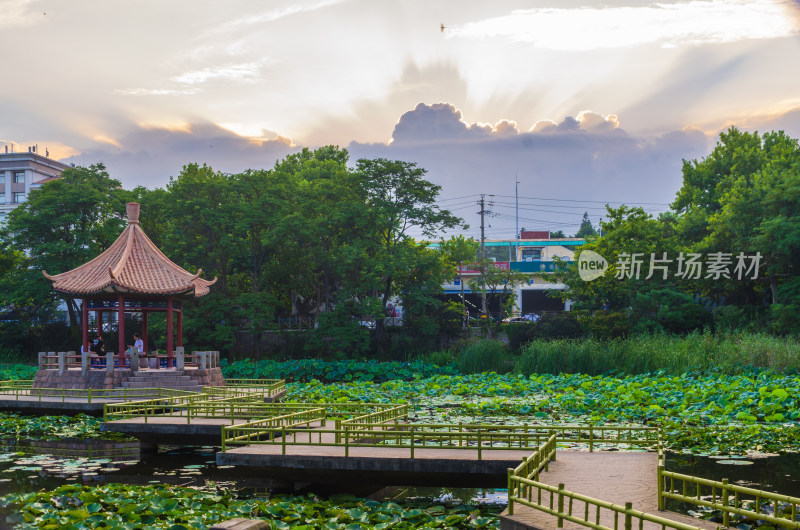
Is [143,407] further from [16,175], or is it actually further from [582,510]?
[16,175]

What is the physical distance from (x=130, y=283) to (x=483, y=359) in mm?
16879

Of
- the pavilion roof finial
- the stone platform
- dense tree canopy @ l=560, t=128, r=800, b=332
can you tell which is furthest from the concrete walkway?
dense tree canopy @ l=560, t=128, r=800, b=332

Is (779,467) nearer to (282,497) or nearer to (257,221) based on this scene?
(282,497)

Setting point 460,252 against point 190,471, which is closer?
point 190,471

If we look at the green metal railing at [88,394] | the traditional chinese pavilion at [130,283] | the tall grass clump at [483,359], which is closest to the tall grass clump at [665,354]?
the tall grass clump at [483,359]

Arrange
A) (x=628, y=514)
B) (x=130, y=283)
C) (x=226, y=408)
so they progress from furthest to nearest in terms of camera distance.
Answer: (x=130, y=283) → (x=226, y=408) → (x=628, y=514)

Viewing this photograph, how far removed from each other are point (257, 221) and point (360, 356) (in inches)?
350

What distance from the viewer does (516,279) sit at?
4516 cm

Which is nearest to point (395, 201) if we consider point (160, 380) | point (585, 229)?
point (160, 380)

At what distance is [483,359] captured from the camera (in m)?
37.2

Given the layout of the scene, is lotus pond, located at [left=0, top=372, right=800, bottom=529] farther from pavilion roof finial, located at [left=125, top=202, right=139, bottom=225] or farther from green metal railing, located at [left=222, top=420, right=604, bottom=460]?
pavilion roof finial, located at [left=125, top=202, right=139, bottom=225]

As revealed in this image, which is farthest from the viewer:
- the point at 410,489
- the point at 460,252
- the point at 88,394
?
the point at 460,252

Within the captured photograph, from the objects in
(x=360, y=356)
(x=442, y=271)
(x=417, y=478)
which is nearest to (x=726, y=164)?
(x=442, y=271)

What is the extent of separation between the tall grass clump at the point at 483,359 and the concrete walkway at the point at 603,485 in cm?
2235
